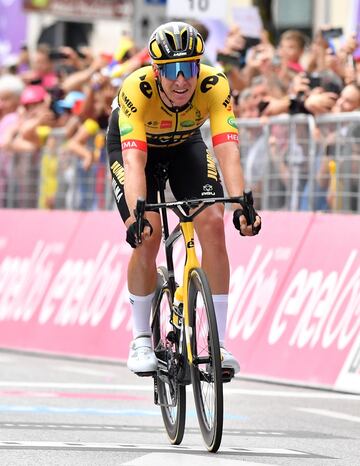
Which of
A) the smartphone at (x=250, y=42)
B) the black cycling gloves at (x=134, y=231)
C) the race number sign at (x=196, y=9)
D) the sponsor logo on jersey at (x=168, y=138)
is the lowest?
the smartphone at (x=250, y=42)

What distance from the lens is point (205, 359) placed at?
8.29 meters

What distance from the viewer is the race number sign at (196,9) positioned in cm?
1675

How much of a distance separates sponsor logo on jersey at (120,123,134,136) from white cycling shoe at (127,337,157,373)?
4.03 ft

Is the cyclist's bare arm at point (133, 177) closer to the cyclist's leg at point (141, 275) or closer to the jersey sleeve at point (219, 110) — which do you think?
the cyclist's leg at point (141, 275)

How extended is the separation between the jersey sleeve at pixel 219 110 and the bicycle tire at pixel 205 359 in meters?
0.88

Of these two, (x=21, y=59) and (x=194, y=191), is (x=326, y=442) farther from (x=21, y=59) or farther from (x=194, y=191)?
(x=21, y=59)

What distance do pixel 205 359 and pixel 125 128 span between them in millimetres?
1458

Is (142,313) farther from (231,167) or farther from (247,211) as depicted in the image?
(247,211)

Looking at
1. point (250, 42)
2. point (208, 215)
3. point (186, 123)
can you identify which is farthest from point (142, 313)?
point (250, 42)

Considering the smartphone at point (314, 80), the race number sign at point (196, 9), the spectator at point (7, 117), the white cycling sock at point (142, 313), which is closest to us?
the white cycling sock at point (142, 313)

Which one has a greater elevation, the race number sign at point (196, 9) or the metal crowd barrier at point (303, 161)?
the race number sign at point (196, 9)

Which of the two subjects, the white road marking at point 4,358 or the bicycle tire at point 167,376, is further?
the white road marking at point 4,358

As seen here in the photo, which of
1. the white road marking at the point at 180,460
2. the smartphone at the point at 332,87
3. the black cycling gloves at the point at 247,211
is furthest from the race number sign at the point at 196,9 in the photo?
the white road marking at the point at 180,460

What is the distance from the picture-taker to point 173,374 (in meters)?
8.77
